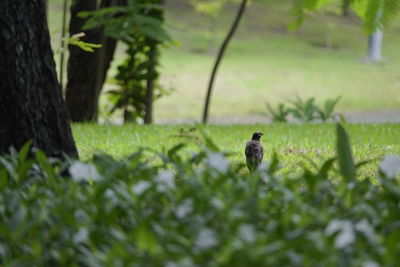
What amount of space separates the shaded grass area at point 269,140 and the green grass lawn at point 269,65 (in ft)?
37.0

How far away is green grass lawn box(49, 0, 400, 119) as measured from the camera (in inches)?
1033

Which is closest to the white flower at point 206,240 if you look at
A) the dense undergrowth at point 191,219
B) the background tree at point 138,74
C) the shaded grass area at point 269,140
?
the dense undergrowth at point 191,219

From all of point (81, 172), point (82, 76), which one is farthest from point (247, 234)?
point (82, 76)

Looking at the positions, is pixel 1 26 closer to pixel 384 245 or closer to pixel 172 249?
pixel 172 249

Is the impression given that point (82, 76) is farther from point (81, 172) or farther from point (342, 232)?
point (342, 232)

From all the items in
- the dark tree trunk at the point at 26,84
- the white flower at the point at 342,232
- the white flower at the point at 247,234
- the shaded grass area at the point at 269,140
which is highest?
the white flower at the point at 247,234

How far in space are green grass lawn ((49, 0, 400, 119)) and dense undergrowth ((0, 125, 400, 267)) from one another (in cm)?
1670

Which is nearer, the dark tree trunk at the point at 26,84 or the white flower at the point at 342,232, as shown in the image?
the white flower at the point at 342,232

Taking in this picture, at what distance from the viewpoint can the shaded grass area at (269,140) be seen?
690 centimetres

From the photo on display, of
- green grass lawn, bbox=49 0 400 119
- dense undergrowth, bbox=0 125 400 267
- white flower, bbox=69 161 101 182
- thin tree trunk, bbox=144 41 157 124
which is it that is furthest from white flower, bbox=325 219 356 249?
green grass lawn, bbox=49 0 400 119

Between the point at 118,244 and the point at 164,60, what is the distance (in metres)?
30.0

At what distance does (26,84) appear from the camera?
4.25 meters

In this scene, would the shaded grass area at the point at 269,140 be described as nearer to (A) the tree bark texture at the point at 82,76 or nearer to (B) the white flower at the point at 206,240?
(A) the tree bark texture at the point at 82,76

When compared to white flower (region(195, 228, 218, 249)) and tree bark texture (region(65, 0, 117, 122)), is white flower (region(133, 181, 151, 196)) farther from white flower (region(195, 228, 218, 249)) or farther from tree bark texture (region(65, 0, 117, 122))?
tree bark texture (region(65, 0, 117, 122))
